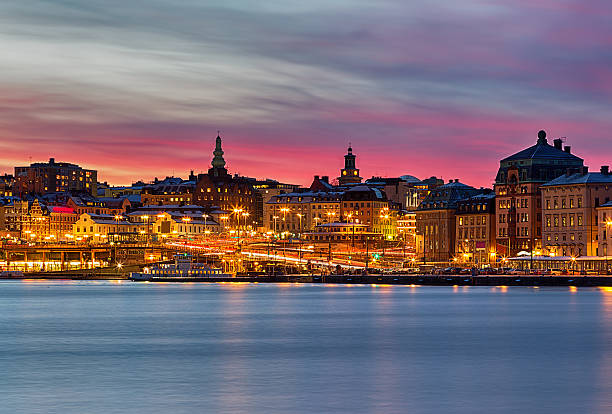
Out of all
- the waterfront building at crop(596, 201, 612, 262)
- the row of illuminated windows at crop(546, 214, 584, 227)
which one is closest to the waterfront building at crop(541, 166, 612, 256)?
the row of illuminated windows at crop(546, 214, 584, 227)

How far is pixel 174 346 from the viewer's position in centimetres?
6606

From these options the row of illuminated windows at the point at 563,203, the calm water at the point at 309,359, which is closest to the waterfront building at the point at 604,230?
the row of illuminated windows at the point at 563,203

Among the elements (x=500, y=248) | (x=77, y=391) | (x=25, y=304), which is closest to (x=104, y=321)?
(x=25, y=304)

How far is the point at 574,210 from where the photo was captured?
174 meters

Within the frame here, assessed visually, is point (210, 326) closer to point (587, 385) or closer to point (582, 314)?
point (582, 314)

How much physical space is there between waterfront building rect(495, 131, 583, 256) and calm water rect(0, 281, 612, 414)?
79.6 m

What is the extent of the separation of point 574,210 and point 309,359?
12361 centimetres

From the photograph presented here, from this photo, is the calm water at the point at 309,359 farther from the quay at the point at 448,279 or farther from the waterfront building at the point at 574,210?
the waterfront building at the point at 574,210

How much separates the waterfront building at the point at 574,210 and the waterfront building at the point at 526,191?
14.6ft

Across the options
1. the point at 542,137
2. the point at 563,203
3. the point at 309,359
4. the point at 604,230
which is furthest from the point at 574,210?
the point at 309,359

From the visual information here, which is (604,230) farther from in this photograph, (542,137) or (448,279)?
(542,137)

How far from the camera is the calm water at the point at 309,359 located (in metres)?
41.9

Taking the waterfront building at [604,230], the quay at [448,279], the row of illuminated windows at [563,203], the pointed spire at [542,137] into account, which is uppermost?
the pointed spire at [542,137]

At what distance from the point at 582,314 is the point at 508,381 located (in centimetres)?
4684
